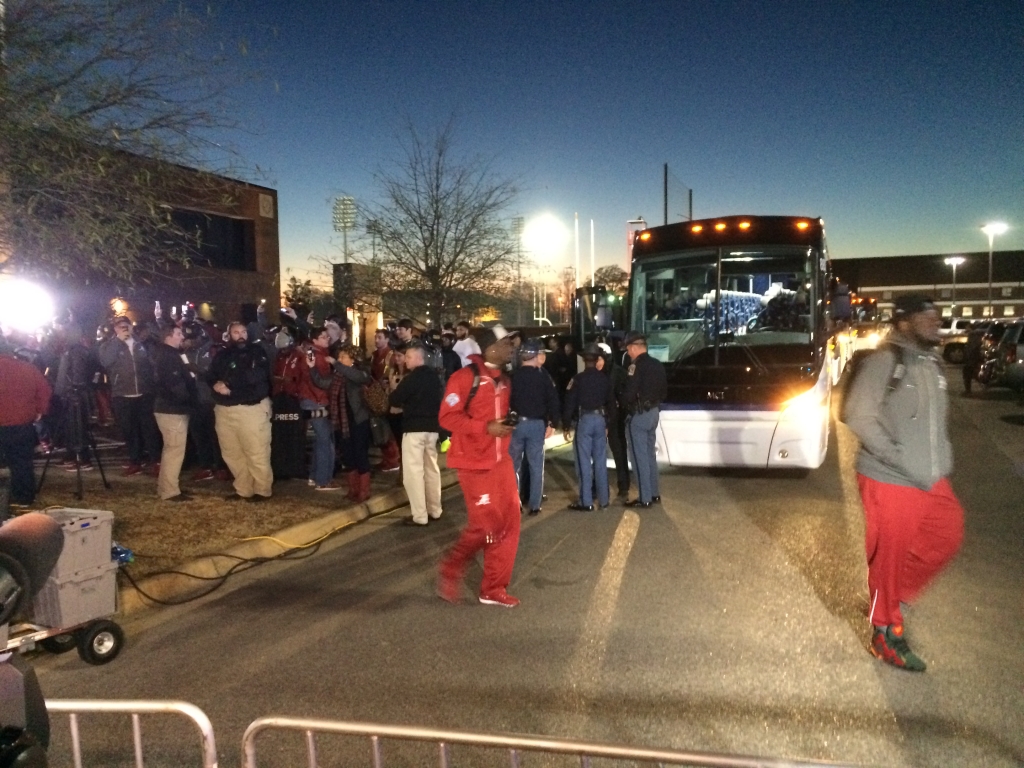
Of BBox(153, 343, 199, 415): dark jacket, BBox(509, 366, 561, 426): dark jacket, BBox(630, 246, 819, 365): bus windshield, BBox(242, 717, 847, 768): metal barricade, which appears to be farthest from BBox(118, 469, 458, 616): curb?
BBox(242, 717, 847, 768): metal barricade

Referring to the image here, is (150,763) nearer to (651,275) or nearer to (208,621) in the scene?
(208,621)

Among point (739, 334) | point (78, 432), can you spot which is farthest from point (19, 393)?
point (739, 334)

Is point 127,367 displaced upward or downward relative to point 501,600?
upward

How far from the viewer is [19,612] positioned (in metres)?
1.85

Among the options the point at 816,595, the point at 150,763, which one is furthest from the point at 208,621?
the point at 816,595

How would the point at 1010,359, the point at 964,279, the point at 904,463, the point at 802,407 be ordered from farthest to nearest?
the point at 964,279, the point at 1010,359, the point at 802,407, the point at 904,463

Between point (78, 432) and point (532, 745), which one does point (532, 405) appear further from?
point (532, 745)

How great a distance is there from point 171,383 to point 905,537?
7275 mm

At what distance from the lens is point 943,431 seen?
471cm

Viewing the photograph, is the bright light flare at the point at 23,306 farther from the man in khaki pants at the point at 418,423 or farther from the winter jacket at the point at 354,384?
the man in khaki pants at the point at 418,423

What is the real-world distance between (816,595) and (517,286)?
15388 millimetres

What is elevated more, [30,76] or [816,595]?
[30,76]

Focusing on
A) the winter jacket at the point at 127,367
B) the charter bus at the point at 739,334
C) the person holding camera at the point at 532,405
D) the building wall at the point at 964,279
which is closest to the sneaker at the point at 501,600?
the person holding camera at the point at 532,405

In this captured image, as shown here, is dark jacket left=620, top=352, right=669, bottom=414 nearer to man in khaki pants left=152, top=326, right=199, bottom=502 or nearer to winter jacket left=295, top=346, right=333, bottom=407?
winter jacket left=295, top=346, right=333, bottom=407
